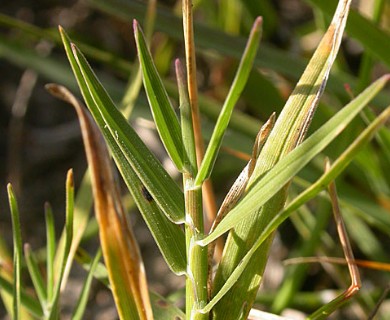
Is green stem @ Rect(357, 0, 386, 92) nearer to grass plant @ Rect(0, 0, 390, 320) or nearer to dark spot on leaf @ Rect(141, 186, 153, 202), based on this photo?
grass plant @ Rect(0, 0, 390, 320)

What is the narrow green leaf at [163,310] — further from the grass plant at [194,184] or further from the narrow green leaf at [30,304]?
the narrow green leaf at [30,304]

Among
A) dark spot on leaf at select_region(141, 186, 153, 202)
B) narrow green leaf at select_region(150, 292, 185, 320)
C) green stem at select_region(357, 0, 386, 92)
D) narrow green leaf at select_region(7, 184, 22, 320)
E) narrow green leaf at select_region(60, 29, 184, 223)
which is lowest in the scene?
narrow green leaf at select_region(150, 292, 185, 320)

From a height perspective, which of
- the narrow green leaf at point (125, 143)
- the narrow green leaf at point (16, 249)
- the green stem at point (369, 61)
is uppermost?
the green stem at point (369, 61)

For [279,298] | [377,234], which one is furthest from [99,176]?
[377,234]

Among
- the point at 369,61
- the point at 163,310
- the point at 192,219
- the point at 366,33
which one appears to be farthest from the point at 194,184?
the point at 369,61

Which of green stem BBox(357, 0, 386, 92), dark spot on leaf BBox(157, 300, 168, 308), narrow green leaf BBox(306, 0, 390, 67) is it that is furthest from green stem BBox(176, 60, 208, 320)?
green stem BBox(357, 0, 386, 92)

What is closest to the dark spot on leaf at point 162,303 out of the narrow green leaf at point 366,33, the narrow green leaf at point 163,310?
the narrow green leaf at point 163,310
